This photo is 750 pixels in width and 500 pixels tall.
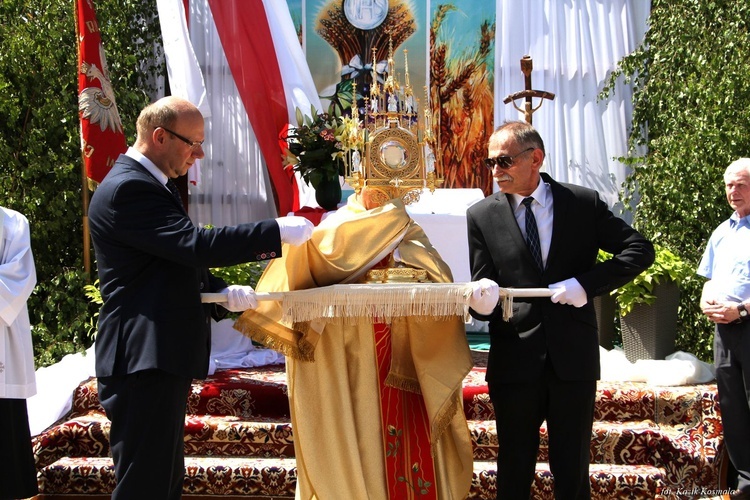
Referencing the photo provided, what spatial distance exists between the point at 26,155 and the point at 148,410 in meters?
4.65

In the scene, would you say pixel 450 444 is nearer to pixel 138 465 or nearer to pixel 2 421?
pixel 138 465

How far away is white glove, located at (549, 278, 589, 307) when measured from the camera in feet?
11.1

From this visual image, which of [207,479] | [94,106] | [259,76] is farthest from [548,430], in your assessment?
[259,76]

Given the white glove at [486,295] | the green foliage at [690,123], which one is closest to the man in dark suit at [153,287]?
the white glove at [486,295]

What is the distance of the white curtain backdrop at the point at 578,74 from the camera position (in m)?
8.24

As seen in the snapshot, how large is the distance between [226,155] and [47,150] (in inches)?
61.9

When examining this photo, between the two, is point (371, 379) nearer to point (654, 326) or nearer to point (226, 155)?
point (654, 326)

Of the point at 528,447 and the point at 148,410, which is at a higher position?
the point at 148,410

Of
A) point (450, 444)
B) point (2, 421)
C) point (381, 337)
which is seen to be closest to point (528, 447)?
point (450, 444)

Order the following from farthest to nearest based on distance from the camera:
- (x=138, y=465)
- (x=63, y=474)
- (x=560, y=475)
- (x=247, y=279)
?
(x=247, y=279) < (x=63, y=474) < (x=560, y=475) < (x=138, y=465)

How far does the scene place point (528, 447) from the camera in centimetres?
354

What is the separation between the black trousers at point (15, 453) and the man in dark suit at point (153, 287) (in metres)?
1.27

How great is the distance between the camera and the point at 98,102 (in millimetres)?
6535

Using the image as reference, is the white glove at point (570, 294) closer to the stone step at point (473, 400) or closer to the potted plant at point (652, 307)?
the stone step at point (473, 400)
